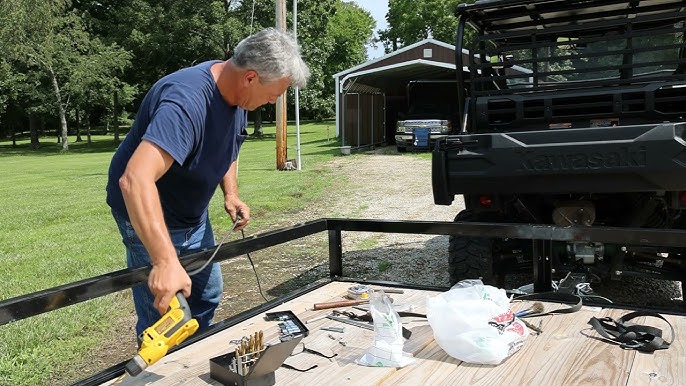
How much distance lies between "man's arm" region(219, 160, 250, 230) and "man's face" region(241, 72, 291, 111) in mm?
651

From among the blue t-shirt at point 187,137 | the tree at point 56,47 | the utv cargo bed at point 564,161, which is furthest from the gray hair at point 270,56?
the tree at point 56,47

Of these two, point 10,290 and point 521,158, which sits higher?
point 521,158

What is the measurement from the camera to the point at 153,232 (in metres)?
2.00

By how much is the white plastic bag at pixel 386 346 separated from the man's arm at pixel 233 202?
4.11ft

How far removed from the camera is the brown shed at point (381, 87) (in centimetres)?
2291

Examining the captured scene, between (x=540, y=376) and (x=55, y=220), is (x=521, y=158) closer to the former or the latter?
(x=540, y=376)

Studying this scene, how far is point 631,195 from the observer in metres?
4.59

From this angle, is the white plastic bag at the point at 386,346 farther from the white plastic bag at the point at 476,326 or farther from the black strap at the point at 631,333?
the black strap at the point at 631,333

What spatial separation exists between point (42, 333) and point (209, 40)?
32.0m

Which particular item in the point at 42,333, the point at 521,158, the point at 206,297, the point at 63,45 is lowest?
the point at 42,333

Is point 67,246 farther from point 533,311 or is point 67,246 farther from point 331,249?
point 533,311

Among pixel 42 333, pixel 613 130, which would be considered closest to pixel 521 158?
pixel 613 130

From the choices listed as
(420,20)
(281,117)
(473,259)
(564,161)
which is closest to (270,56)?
(564,161)

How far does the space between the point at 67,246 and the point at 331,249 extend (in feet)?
16.8
